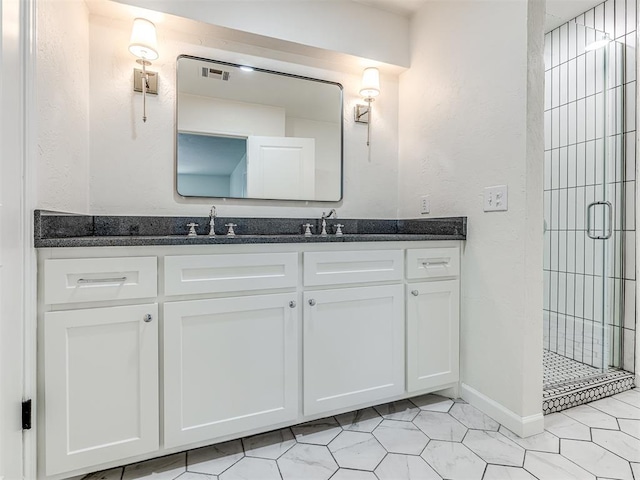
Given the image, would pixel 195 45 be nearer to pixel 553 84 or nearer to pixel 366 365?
pixel 366 365

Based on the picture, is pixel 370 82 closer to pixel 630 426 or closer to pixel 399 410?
pixel 399 410

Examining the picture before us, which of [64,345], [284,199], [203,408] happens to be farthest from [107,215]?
[203,408]

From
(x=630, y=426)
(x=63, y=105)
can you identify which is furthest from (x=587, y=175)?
(x=63, y=105)

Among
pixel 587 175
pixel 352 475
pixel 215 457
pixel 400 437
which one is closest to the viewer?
A: pixel 352 475

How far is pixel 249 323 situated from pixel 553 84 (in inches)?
110

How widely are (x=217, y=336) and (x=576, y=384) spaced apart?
1881mm

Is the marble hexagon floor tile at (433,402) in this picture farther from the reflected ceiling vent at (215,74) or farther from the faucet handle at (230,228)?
the reflected ceiling vent at (215,74)

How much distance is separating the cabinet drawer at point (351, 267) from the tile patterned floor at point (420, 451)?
68cm

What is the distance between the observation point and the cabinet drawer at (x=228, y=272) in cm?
124

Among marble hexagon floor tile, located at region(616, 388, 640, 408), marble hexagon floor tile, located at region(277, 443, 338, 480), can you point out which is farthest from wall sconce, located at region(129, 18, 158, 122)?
marble hexagon floor tile, located at region(616, 388, 640, 408)

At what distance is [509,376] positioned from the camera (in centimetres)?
154

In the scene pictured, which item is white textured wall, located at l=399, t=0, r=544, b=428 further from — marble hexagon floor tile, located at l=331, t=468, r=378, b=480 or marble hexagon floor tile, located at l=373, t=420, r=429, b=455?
marble hexagon floor tile, located at l=331, t=468, r=378, b=480

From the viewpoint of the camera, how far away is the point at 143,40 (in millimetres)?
1624

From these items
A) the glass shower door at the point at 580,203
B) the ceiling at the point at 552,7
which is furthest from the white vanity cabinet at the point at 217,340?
the ceiling at the point at 552,7
